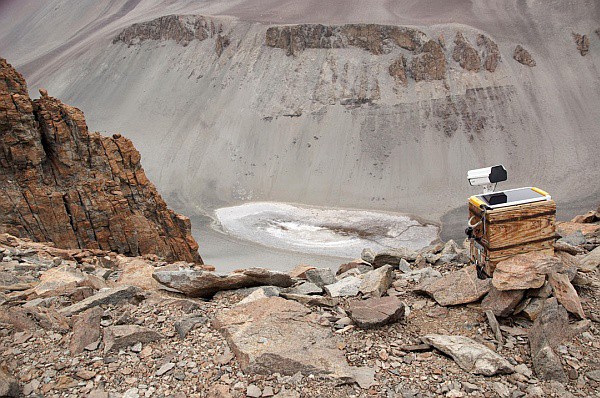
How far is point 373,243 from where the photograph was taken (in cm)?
3003

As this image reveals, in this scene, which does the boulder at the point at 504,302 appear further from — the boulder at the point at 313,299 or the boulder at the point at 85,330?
the boulder at the point at 85,330

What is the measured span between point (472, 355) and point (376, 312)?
1336 mm

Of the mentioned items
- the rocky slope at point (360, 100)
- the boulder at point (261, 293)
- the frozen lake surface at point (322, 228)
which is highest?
the rocky slope at point (360, 100)

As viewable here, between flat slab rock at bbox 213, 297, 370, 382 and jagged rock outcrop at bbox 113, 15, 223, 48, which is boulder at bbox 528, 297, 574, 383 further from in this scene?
jagged rock outcrop at bbox 113, 15, 223, 48

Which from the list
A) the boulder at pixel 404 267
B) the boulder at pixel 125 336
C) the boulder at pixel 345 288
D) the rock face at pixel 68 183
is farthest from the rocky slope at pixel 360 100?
the boulder at pixel 125 336

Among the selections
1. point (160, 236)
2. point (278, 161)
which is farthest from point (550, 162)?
point (160, 236)

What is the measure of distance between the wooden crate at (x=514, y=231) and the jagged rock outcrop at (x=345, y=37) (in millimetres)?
43115

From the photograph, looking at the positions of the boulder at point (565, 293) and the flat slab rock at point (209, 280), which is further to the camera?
the flat slab rock at point (209, 280)

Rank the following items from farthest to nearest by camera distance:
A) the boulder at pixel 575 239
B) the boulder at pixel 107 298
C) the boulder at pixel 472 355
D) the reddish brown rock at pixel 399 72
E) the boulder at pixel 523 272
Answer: the reddish brown rock at pixel 399 72, the boulder at pixel 575 239, the boulder at pixel 107 298, the boulder at pixel 523 272, the boulder at pixel 472 355

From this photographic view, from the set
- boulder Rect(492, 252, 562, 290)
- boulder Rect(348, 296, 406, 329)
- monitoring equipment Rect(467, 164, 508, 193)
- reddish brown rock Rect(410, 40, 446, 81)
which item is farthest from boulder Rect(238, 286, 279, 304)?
reddish brown rock Rect(410, 40, 446, 81)

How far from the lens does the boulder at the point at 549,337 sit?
16.3 feet

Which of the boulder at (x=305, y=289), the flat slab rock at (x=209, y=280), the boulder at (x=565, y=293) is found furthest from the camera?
the boulder at (x=305, y=289)

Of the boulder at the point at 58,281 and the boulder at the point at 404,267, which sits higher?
the boulder at the point at 58,281

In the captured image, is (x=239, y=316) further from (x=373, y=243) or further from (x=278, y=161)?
(x=278, y=161)
